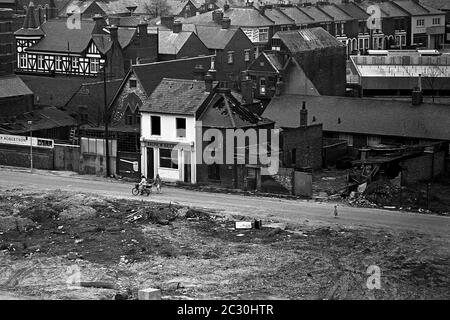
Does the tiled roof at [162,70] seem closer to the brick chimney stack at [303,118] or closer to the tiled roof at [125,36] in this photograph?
the tiled roof at [125,36]

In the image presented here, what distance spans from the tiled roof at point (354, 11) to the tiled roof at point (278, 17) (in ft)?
38.4

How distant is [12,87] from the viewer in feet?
263

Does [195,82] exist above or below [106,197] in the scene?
above

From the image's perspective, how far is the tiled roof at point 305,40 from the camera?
89812 millimetres

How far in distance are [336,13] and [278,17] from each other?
448 inches

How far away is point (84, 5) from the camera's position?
136250 mm

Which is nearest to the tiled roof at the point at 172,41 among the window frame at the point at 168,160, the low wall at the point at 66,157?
the low wall at the point at 66,157

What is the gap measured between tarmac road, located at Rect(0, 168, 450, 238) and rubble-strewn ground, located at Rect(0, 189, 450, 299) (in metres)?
1.40

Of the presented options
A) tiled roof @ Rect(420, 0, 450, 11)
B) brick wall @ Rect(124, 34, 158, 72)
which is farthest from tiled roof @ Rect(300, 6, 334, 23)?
brick wall @ Rect(124, 34, 158, 72)

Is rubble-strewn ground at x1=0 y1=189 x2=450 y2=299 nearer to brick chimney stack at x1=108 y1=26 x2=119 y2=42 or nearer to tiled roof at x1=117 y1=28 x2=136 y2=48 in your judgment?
brick chimney stack at x1=108 y1=26 x2=119 y2=42

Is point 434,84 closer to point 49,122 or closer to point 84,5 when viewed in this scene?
point 49,122

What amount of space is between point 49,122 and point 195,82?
53.0 ft

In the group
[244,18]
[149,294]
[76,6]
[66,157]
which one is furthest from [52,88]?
[76,6]
